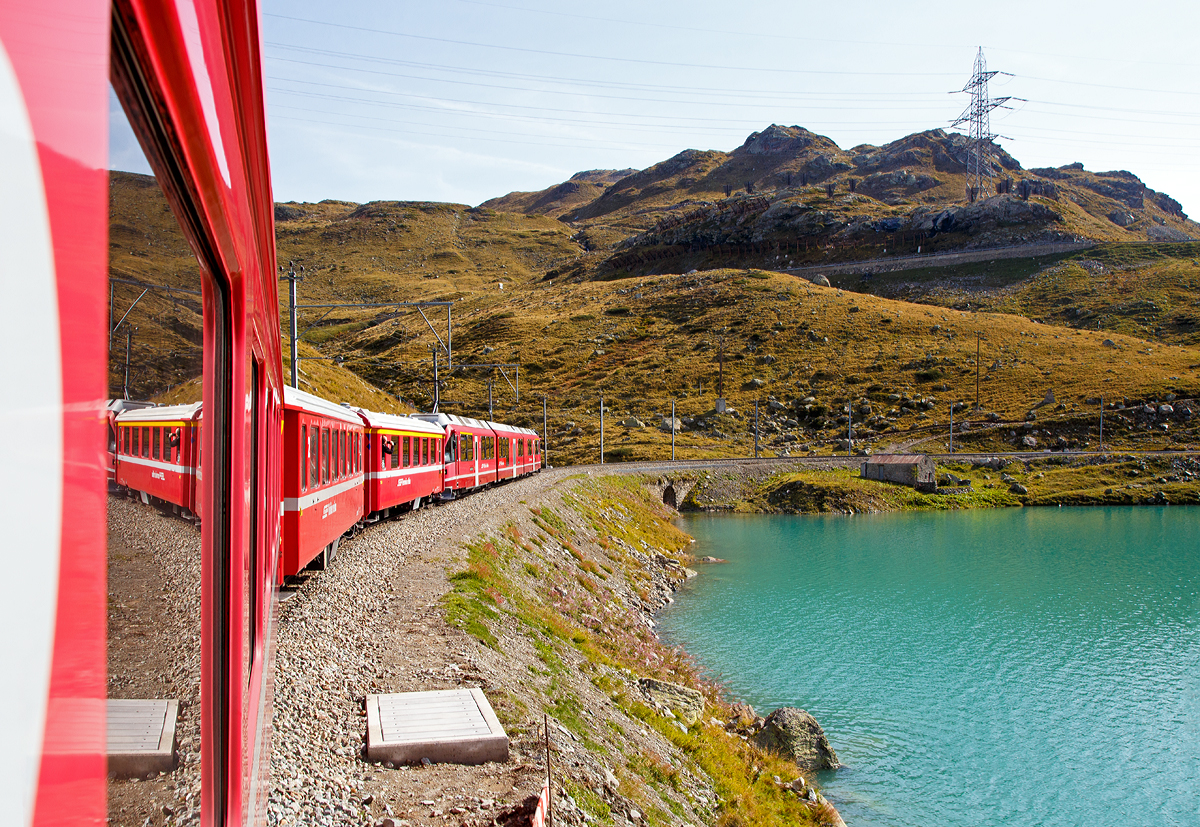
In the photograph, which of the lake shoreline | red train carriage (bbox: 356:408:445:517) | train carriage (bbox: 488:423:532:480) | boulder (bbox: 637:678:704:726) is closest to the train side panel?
boulder (bbox: 637:678:704:726)

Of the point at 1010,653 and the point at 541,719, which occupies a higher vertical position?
the point at 541,719

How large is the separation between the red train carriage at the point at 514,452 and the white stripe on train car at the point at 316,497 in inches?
763

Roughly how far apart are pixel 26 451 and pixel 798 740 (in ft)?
47.1

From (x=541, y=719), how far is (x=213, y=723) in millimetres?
7051

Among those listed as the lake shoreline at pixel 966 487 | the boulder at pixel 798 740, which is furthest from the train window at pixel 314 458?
the lake shoreline at pixel 966 487

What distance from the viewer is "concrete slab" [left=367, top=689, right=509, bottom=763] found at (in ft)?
22.0

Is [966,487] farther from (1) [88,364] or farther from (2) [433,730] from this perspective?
(1) [88,364]

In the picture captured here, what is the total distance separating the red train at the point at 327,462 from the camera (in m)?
1.49

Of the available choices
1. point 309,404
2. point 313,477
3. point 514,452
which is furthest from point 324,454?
point 514,452

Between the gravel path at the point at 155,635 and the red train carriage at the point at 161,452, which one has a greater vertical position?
the red train carriage at the point at 161,452

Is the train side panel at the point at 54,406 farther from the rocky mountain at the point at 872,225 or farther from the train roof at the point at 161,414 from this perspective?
the rocky mountain at the point at 872,225

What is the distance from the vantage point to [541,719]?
8422mm

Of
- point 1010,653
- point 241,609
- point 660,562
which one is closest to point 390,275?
point 660,562

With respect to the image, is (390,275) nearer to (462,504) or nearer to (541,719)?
(462,504)
